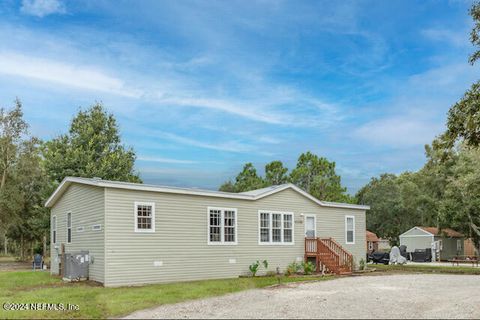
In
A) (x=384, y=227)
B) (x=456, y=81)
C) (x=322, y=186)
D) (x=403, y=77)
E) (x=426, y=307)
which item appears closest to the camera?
(x=426, y=307)

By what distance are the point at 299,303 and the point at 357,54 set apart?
1195 centimetres

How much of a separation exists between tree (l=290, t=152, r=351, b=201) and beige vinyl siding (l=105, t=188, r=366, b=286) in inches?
804

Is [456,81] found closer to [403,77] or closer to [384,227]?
[403,77]

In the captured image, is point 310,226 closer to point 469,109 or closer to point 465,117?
point 465,117

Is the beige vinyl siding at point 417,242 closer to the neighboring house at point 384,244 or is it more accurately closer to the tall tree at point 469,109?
the neighboring house at point 384,244

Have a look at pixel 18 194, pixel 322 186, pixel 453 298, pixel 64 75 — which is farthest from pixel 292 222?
pixel 18 194

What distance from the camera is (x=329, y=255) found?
21.7 meters

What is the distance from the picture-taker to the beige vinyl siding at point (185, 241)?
16094 millimetres

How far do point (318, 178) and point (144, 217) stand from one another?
95.2 feet

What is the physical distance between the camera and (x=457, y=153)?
124 ft

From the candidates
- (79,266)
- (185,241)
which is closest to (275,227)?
(185,241)

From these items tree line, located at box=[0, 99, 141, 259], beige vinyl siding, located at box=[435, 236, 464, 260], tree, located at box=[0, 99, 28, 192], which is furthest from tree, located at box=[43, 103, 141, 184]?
beige vinyl siding, located at box=[435, 236, 464, 260]

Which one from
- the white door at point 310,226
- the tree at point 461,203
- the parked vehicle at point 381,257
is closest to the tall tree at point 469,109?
the white door at point 310,226

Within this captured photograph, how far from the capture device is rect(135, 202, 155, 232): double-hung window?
54.8 feet
